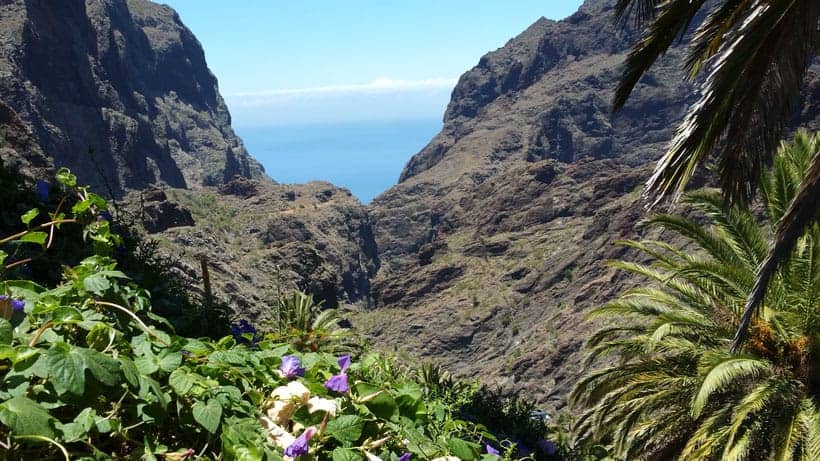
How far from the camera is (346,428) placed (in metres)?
2.01

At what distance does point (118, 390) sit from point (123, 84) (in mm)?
131330

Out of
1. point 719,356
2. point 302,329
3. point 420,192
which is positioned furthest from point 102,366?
point 420,192

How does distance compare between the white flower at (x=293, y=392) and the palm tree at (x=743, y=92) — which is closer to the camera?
the white flower at (x=293, y=392)

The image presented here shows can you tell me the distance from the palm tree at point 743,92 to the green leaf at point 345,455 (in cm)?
433

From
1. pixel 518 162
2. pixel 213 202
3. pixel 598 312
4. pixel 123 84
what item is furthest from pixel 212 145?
pixel 598 312

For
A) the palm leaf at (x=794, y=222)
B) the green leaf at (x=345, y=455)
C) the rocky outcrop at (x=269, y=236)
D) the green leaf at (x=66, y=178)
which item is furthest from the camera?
the rocky outcrop at (x=269, y=236)

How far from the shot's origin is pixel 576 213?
90.5 meters

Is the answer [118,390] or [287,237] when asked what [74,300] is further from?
[287,237]

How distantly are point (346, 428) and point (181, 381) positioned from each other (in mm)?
495

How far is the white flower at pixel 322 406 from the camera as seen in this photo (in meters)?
2.08

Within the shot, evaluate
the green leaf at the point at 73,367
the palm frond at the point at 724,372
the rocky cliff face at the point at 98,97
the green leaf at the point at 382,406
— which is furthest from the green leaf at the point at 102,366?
the rocky cliff face at the point at 98,97

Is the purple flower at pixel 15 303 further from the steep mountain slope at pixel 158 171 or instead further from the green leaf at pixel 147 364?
the steep mountain slope at pixel 158 171

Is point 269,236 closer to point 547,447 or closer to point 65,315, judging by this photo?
point 547,447

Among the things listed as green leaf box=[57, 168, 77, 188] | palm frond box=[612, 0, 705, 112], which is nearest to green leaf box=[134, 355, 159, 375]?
green leaf box=[57, 168, 77, 188]
